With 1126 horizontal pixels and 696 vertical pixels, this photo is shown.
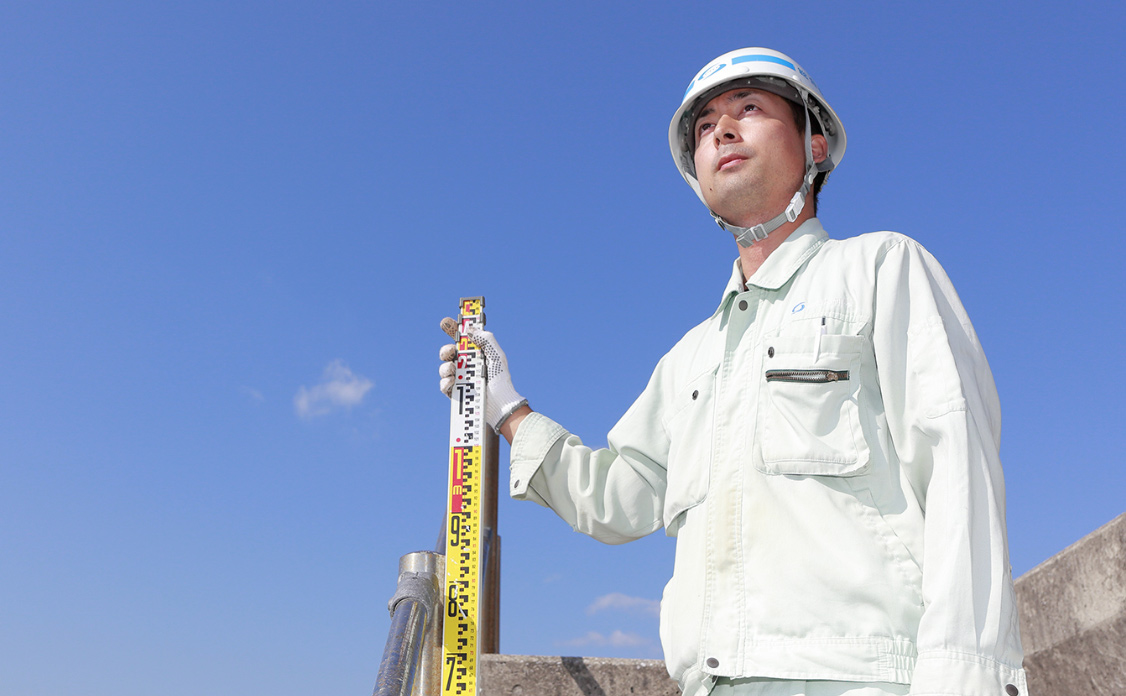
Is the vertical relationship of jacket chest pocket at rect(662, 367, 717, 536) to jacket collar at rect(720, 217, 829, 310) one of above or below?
below

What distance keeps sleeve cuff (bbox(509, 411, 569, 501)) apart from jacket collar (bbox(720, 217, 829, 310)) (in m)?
0.67

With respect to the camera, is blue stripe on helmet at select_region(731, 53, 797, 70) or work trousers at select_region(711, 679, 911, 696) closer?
work trousers at select_region(711, 679, 911, 696)

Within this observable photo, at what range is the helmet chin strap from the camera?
2377 mm

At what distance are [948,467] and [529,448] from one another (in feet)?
4.26

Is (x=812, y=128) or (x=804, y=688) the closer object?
(x=804, y=688)

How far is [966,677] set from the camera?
148 centimetres

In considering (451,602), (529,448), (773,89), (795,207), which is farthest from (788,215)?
(451,602)

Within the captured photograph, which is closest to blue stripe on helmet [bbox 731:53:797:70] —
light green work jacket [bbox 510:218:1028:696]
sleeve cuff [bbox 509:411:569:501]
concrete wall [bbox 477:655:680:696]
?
light green work jacket [bbox 510:218:1028:696]

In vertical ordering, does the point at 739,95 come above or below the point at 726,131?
above

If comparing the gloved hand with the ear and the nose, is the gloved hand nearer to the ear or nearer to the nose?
the nose

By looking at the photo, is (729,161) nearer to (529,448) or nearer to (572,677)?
(529,448)

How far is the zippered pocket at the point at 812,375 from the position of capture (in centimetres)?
192

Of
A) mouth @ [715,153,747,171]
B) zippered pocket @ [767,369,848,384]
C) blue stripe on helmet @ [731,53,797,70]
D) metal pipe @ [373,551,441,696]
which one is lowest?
metal pipe @ [373,551,441,696]

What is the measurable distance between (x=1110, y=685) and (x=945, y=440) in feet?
5.89
